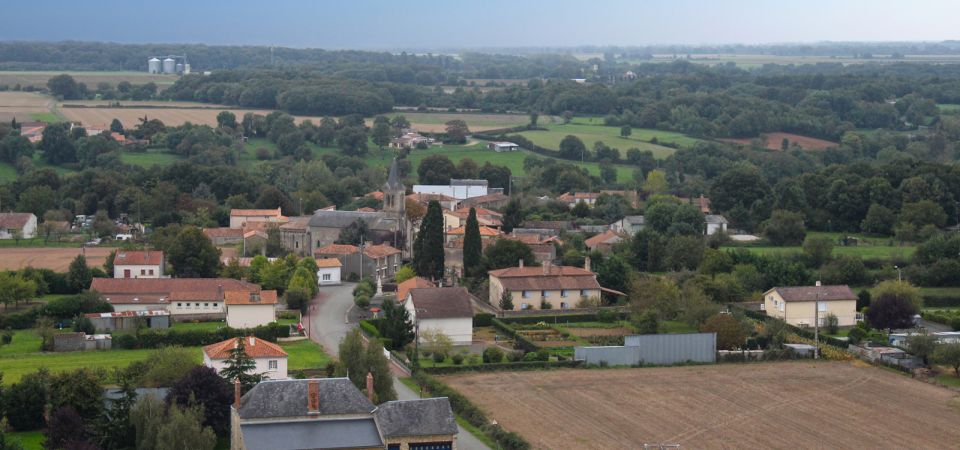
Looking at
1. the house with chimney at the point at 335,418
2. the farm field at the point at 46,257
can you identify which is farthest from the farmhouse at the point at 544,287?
the house with chimney at the point at 335,418

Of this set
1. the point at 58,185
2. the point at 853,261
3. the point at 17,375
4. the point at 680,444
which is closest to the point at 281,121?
the point at 58,185

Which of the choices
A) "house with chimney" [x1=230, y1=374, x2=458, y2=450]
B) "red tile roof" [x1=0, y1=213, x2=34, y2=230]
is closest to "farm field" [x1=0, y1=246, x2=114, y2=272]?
"red tile roof" [x1=0, y1=213, x2=34, y2=230]

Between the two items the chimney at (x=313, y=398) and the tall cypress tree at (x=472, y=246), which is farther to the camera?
the tall cypress tree at (x=472, y=246)

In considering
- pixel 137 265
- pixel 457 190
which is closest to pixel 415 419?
pixel 137 265

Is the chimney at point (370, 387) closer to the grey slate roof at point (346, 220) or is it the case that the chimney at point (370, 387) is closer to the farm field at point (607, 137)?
the grey slate roof at point (346, 220)

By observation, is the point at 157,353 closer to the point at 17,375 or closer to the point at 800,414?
the point at 17,375

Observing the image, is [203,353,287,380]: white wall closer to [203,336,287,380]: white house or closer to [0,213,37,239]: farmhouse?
[203,336,287,380]: white house
